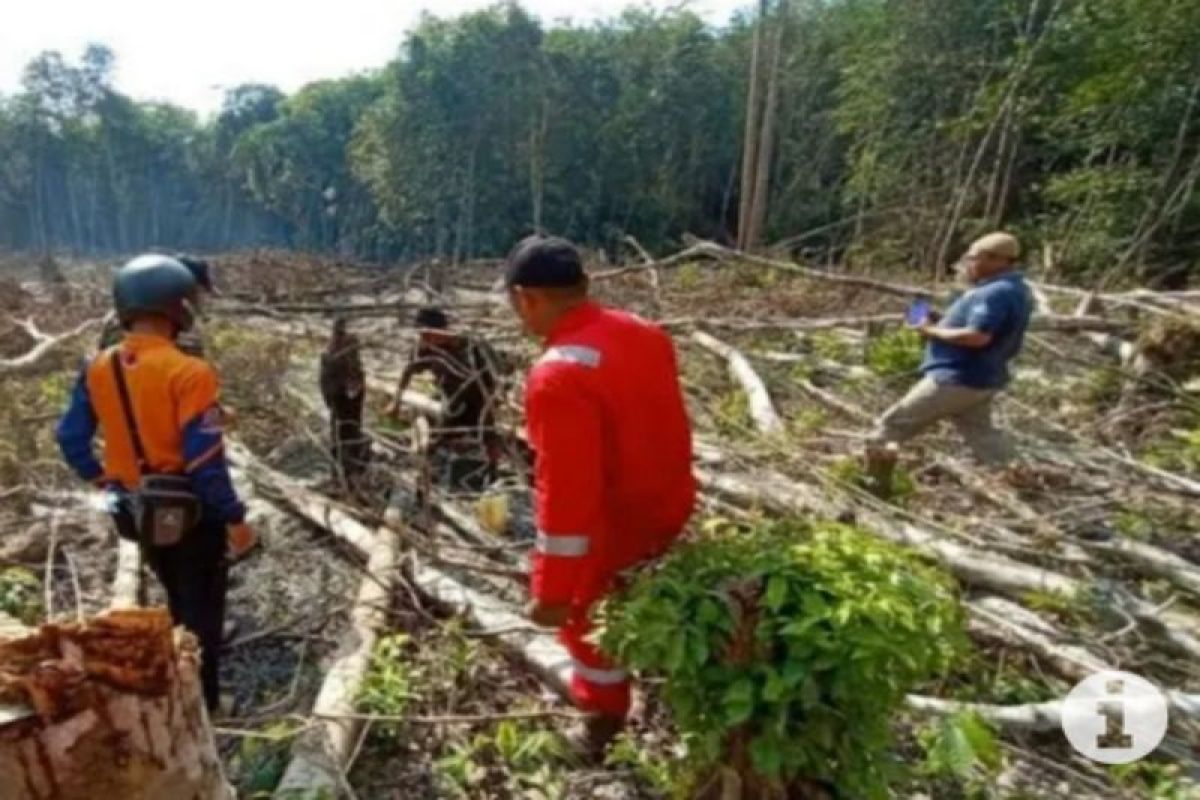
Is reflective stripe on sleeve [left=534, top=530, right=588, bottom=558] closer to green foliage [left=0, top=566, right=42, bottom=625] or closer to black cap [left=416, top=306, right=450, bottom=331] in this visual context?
green foliage [left=0, top=566, right=42, bottom=625]

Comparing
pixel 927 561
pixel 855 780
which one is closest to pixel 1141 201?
pixel 927 561

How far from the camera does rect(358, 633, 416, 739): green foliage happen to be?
3.13 m

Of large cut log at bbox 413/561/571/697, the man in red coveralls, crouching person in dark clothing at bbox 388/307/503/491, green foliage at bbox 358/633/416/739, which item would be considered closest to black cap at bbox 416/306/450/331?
crouching person in dark clothing at bbox 388/307/503/491

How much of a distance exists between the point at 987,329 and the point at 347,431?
12.0 feet

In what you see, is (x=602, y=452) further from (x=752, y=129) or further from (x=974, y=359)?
(x=752, y=129)

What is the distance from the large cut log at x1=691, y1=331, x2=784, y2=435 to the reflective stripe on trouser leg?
11.2ft

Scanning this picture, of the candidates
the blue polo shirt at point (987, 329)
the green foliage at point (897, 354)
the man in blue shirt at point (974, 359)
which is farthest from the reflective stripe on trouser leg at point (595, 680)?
the green foliage at point (897, 354)

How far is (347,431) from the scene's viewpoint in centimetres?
545

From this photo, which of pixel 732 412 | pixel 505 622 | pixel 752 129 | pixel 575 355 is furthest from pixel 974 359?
pixel 752 129

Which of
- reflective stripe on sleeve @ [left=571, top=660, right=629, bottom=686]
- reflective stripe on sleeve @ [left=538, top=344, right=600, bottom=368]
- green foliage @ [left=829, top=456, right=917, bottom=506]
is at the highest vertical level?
reflective stripe on sleeve @ [left=538, top=344, right=600, bottom=368]

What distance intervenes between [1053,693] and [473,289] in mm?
14637

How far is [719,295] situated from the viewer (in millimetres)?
11984

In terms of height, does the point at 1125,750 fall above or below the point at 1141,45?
below

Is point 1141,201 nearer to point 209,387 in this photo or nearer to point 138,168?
point 209,387
